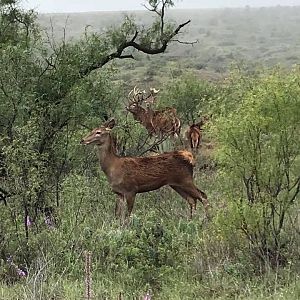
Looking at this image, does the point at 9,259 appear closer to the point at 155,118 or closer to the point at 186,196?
the point at 186,196

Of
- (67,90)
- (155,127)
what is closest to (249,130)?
(67,90)

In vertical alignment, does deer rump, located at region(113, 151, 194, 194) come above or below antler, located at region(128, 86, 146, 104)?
above

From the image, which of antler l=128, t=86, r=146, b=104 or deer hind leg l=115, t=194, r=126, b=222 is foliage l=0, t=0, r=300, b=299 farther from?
antler l=128, t=86, r=146, b=104

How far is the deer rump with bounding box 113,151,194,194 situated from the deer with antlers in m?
5.08

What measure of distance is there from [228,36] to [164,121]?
68434 mm

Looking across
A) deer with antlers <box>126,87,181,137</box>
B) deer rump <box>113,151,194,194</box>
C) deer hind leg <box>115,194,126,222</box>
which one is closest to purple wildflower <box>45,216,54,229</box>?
Result: deer hind leg <box>115,194,126,222</box>

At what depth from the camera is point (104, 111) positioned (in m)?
13.6

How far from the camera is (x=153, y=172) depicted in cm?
1116

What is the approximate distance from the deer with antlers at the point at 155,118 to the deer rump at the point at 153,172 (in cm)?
508

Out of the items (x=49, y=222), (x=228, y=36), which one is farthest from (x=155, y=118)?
(x=228, y=36)

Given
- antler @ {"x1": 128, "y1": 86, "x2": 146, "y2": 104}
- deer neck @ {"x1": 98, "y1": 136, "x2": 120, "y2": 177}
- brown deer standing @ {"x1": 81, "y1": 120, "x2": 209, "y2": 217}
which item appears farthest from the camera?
antler @ {"x1": 128, "y1": 86, "x2": 146, "y2": 104}

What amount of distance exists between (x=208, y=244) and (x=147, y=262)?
28.5 inches

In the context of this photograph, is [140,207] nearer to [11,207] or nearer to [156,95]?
[11,207]

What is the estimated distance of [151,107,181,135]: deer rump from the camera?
17.7m
